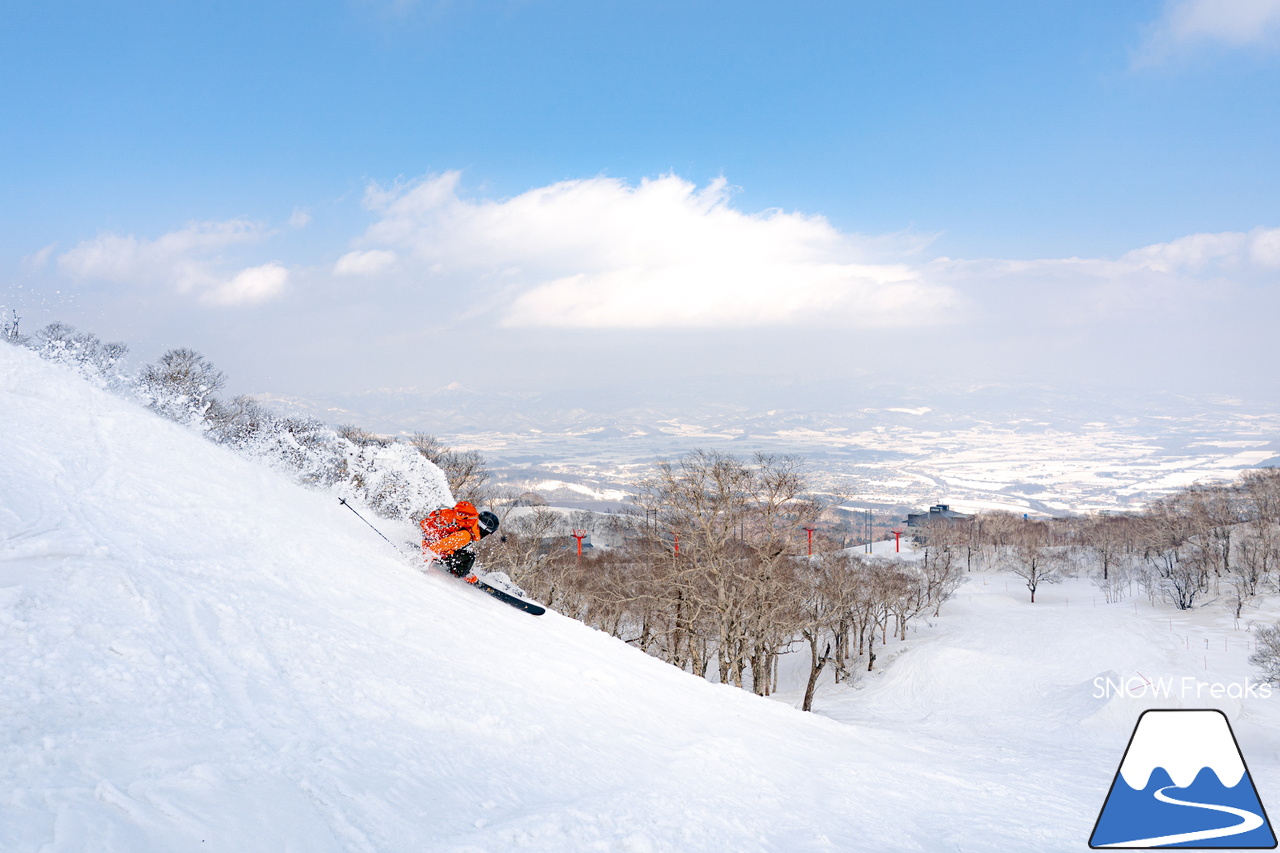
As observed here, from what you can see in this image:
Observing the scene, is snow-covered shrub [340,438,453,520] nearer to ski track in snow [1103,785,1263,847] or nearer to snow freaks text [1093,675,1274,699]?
ski track in snow [1103,785,1263,847]

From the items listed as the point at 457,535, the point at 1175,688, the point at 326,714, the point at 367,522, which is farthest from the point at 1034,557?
the point at 326,714

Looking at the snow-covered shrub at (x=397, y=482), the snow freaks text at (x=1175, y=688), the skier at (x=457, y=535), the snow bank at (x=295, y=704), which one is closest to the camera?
the snow bank at (x=295, y=704)

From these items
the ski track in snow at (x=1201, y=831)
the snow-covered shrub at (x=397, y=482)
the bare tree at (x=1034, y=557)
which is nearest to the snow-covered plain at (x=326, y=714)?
the snow-covered shrub at (x=397, y=482)

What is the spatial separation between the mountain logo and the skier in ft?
30.5

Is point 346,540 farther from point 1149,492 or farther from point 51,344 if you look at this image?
point 1149,492

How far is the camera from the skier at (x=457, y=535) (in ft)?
38.3

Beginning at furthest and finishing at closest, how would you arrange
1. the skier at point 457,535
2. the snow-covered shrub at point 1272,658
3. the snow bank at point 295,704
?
1. the snow-covered shrub at point 1272,658
2. the skier at point 457,535
3. the snow bank at point 295,704

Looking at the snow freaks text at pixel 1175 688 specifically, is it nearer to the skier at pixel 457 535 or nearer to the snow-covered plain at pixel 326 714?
the snow-covered plain at pixel 326 714

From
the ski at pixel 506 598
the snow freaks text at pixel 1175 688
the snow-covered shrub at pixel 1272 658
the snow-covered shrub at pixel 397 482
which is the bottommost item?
the snow freaks text at pixel 1175 688

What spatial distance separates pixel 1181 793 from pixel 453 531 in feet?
33.2

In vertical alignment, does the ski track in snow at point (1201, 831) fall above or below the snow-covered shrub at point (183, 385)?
below

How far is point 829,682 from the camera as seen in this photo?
43.6 meters

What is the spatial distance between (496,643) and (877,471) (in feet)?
489

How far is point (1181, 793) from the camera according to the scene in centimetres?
473
